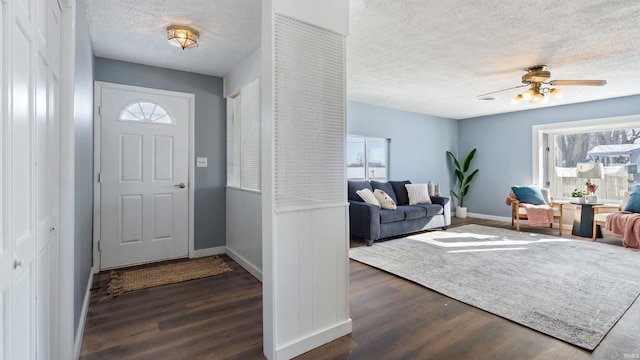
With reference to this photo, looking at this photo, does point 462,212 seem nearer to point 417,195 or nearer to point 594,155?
point 417,195

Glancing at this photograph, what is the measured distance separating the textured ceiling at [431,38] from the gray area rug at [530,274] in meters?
2.37

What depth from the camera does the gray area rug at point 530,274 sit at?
7.54 feet

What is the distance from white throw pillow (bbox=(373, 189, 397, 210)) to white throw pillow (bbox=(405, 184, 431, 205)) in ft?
2.03

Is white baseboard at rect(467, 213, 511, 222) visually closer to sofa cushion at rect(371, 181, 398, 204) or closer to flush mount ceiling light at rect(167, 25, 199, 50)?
sofa cushion at rect(371, 181, 398, 204)

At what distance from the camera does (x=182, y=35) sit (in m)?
2.70

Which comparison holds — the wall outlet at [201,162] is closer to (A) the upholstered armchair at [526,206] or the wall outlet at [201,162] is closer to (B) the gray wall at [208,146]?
(B) the gray wall at [208,146]

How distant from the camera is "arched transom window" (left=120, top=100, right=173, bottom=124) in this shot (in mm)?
3492

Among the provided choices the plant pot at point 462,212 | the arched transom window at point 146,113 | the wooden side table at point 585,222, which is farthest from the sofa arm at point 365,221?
the wooden side table at point 585,222

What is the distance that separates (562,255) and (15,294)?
510 cm

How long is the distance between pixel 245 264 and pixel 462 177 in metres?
5.79

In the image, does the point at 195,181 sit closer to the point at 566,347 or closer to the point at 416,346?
the point at 416,346

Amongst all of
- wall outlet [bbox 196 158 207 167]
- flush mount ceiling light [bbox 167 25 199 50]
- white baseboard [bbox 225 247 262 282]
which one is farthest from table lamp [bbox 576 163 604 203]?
flush mount ceiling light [bbox 167 25 199 50]

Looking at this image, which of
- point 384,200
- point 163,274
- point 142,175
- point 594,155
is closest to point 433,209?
point 384,200

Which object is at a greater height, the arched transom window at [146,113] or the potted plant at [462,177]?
the arched transom window at [146,113]
